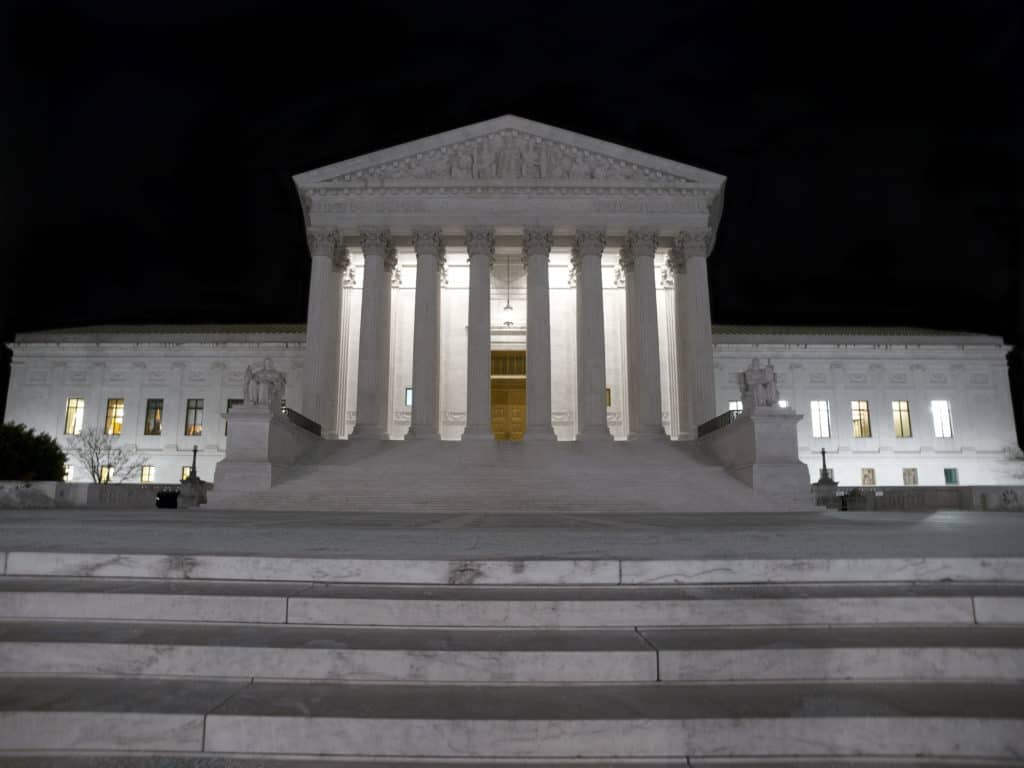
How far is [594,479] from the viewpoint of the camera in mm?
25625

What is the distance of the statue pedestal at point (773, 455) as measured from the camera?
23953mm

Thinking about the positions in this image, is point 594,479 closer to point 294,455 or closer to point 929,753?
point 294,455

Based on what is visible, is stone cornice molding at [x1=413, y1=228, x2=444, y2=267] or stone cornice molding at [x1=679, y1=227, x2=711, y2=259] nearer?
stone cornice molding at [x1=413, y1=228, x2=444, y2=267]

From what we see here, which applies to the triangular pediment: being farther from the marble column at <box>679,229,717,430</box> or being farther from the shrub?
the shrub

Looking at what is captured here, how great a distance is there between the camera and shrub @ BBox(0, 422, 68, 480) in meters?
25.7

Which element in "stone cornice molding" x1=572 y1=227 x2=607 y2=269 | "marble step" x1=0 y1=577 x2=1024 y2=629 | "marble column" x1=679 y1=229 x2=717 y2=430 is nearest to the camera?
"marble step" x1=0 y1=577 x2=1024 y2=629

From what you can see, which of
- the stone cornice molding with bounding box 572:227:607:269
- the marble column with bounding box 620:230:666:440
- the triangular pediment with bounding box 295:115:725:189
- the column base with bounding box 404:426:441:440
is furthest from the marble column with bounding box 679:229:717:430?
the column base with bounding box 404:426:441:440

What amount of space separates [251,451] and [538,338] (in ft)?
51.6

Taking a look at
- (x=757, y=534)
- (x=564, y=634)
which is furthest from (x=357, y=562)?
(x=757, y=534)

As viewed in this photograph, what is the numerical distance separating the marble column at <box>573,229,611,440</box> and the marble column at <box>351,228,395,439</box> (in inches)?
301

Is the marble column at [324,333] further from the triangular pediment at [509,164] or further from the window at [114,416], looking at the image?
the window at [114,416]

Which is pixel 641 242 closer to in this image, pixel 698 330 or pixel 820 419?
pixel 698 330

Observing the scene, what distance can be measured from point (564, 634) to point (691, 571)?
5.85ft

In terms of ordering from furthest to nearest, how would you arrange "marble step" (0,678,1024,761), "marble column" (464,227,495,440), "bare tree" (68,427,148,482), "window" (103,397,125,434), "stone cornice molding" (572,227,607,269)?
"window" (103,397,125,434) < "bare tree" (68,427,148,482) < "stone cornice molding" (572,227,607,269) < "marble column" (464,227,495,440) < "marble step" (0,678,1024,761)
